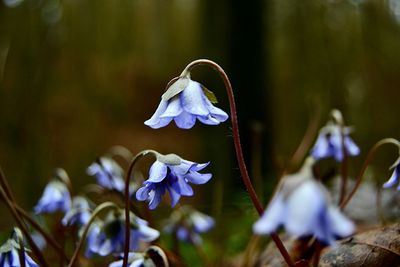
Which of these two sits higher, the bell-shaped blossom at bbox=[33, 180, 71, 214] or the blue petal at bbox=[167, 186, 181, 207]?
Result: the blue petal at bbox=[167, 186, 181, 207]

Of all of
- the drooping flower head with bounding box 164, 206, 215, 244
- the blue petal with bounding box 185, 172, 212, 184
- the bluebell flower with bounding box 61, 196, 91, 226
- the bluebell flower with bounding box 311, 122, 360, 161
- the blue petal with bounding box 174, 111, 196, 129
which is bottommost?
the drooping flower head with bounding box 164, 206, 215, 244

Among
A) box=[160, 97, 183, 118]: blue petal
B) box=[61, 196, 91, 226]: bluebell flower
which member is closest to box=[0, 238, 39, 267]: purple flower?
box=[61, 196, 91, 226]: bluebell flower

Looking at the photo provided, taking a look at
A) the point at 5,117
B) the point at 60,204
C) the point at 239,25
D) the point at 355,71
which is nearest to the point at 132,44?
the point at 355,71

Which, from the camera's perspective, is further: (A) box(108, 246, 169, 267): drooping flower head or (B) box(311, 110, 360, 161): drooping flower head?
(B) box(311, 110, 360, 161): drooping flower head

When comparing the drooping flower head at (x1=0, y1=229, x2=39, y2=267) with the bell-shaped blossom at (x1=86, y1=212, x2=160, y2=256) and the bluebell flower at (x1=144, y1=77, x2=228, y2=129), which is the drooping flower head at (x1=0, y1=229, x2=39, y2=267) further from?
the bluebell flower at (x1=144, y1=77, x2=228, y2=129)

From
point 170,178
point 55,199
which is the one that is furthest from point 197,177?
point 55,199

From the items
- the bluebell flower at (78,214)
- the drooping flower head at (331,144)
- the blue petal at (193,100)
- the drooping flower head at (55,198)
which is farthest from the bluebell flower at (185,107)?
the drooping flower head at (55,198)

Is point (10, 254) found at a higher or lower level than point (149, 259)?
higher

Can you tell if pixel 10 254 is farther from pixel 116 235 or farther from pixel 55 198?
pixel 55 198
